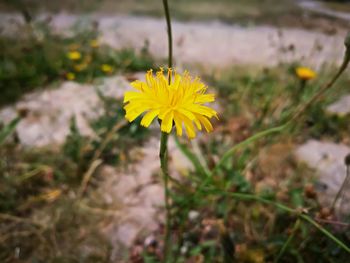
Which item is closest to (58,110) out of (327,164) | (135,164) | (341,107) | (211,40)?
(135,164)

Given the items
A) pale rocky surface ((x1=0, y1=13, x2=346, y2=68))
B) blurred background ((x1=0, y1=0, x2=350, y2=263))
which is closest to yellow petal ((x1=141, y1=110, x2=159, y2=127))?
blurred background ((x1=0, y1=0, x2=350, y2=263))

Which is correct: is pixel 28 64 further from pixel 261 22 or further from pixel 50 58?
pixel 261 22

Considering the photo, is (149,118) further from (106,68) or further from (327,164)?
(106,68)

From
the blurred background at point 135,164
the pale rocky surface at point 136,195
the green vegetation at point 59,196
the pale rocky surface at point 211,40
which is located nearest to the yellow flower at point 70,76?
the blurred background at point 135,164

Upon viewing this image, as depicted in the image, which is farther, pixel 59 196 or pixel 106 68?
pixel 106 68

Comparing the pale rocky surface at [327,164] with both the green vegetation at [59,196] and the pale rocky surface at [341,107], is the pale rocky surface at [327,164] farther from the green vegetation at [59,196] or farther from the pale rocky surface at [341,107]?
the green vegetation at [59,196]

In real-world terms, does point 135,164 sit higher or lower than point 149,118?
lower
